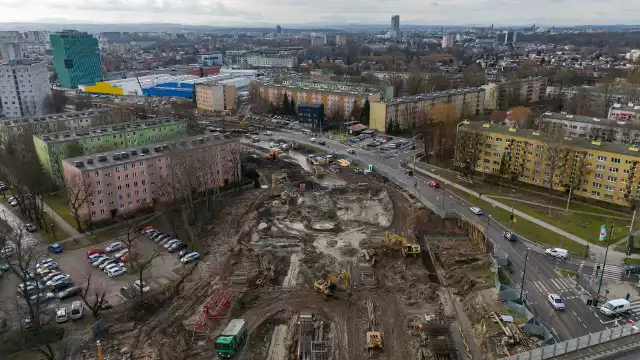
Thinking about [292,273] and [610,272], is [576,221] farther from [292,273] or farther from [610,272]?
[292,273]

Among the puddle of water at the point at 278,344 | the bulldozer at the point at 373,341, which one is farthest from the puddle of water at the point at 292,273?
the bulldozer at the point at 373,341

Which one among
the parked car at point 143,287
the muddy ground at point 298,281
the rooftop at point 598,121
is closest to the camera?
the muddy ground at point 298,281

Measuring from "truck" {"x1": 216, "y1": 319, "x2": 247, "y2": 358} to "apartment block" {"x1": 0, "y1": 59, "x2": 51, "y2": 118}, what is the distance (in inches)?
2962

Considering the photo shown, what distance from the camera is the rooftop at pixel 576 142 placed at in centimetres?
3772

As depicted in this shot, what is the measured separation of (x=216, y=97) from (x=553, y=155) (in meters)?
62.0

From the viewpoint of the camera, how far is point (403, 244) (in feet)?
107

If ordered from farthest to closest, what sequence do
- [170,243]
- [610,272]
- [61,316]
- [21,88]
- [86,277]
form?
1. [21,88]
2. [170,243]
3. [86,277]
4. [610,272]
5. [61,316]

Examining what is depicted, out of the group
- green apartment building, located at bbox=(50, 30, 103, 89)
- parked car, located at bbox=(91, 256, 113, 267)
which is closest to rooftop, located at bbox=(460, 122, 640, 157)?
parked car, located at bbox=(91, 256, 113, 267)

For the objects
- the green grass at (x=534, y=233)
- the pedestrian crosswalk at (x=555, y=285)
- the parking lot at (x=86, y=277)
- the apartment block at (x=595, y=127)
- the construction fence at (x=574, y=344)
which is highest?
the apartment block at (x=595, y=127)

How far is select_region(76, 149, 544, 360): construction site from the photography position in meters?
22.1

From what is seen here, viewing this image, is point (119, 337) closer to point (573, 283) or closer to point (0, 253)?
point (0, 253)

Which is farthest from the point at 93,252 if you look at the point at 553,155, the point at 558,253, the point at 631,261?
the point at 553,155

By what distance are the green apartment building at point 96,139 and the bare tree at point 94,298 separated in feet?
69.7

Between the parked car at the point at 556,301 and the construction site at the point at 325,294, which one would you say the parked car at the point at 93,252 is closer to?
the construction site at the point at 325,294
